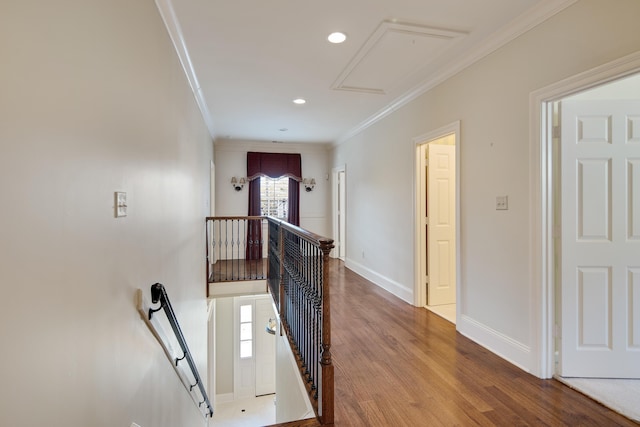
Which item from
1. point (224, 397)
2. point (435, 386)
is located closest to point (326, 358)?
point (435, 386)

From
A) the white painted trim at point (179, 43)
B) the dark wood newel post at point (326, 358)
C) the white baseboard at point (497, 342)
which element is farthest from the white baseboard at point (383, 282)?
the white painted trim at point (179, 43)

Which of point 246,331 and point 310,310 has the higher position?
point 310,310

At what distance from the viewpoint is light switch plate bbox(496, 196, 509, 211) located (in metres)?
2.54

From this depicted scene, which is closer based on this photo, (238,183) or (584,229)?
(584,229)

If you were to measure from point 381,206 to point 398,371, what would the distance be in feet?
8.99

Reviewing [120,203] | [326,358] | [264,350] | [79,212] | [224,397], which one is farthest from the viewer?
[264,350]

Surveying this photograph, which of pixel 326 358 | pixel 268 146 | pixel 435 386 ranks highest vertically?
pixel 268 146

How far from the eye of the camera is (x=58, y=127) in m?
0.94

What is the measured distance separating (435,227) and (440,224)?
0.08m

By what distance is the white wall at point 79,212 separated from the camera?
771 millimetres

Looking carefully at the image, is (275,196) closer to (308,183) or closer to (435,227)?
(308,183)

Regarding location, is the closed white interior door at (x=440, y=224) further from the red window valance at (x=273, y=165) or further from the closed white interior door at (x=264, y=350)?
the closed white interior door at (x=264, y=350)

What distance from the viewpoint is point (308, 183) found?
24.2ft

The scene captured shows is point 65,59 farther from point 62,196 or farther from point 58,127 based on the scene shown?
point 62,196
